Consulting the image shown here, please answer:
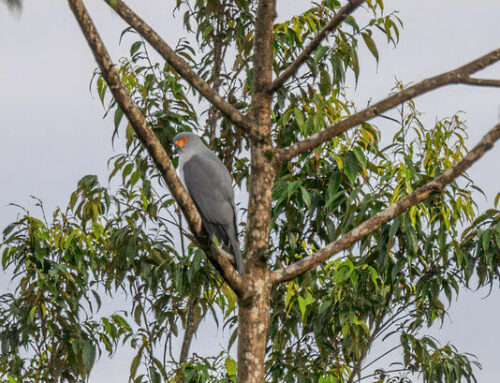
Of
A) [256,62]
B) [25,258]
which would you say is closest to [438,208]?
[256,62]

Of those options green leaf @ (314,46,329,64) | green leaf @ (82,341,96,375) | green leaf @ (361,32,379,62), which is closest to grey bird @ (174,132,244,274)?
green leaf @ (314,46,329,64)

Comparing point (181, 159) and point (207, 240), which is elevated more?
point (181, 159)

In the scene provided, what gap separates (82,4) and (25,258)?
2.43 metres

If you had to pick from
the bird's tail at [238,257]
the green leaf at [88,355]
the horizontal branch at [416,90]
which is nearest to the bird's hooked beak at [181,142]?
the bird's tail at [238,257]

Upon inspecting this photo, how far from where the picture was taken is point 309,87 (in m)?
4.37

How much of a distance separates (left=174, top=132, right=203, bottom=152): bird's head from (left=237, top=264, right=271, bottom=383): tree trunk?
113cm

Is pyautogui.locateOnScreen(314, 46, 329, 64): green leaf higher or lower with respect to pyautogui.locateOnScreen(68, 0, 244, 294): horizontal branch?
higher

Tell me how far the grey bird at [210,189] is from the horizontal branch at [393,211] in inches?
11.0

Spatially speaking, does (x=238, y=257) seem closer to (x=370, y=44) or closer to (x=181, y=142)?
(x=181, y=142)

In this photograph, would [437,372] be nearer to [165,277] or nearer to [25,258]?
[165,277]

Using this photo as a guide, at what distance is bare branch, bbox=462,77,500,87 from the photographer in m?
2.99

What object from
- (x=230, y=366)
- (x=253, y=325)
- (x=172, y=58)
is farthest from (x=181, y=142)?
(x=253, y=325)

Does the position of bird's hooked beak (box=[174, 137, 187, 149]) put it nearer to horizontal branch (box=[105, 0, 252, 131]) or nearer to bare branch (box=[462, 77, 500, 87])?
horizontal branch (box=[105, 0, 252, 131])

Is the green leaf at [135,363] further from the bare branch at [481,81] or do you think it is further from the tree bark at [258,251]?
the bare branch at [481,81]
